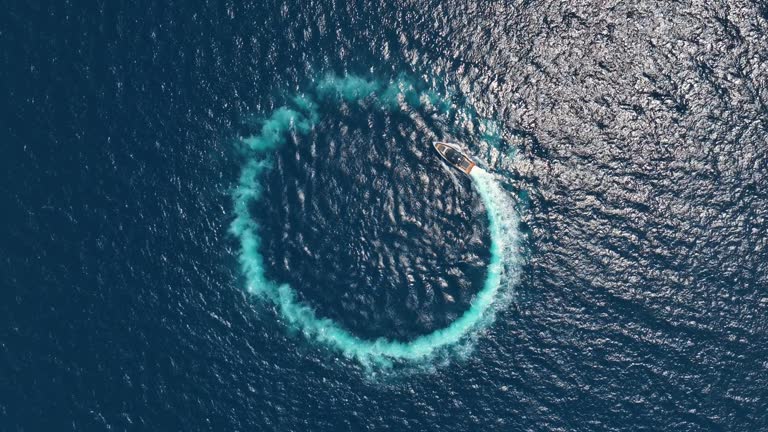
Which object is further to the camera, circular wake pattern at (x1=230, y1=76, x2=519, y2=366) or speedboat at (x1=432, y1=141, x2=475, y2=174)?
circular wake pattern at (x1=230, y1=76, x2=519, y2=366)

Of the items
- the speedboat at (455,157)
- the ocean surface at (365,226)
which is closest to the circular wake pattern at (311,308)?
the ocean surface at (365,226)

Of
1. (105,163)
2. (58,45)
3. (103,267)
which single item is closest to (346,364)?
(103,267)

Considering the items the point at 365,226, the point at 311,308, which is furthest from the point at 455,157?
the point at 311,308

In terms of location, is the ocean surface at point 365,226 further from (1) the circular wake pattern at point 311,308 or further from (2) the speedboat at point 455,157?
(2) the speedboat at point 455,157

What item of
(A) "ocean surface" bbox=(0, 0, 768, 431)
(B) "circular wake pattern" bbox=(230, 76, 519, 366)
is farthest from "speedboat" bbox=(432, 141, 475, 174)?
(B) "circular wake pattern" bbox=(230, 76, 519, 366)

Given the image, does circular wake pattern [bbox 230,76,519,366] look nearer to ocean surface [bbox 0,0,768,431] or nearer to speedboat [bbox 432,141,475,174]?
ocean surface [bbox 0,0,768,431]
